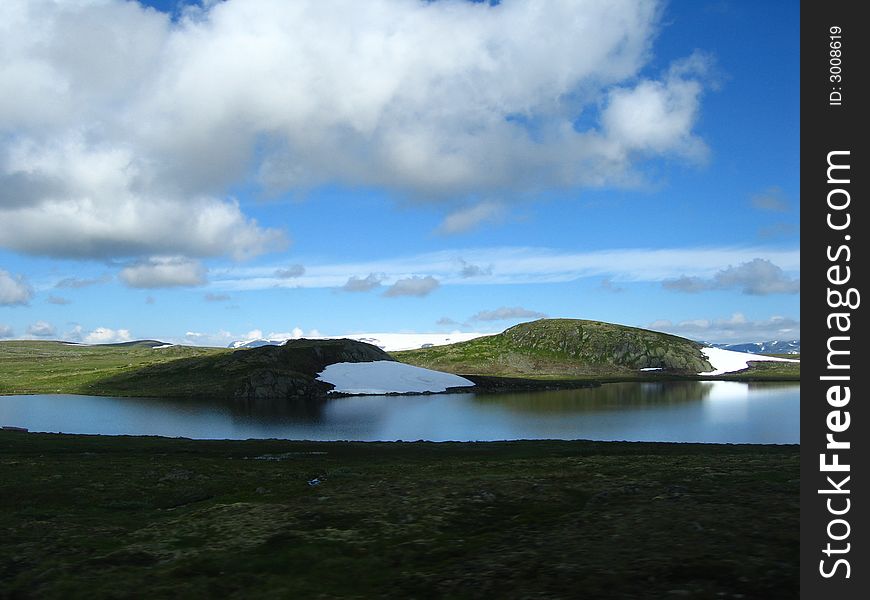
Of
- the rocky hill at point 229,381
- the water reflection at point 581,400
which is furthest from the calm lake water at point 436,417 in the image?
the rocky hill at point 229,381

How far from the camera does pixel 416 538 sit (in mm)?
20672

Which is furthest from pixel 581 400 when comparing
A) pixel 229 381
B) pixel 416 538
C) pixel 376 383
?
pixel 416 538

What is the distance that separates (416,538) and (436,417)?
3947 inches

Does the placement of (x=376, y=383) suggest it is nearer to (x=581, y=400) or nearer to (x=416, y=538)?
(x=581, y=400)

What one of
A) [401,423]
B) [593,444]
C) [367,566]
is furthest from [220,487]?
[401,423]

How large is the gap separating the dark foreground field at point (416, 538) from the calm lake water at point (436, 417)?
5753 centimetres

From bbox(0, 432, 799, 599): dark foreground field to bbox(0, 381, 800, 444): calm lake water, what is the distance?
57.5 m

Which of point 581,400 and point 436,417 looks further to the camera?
point 581,400

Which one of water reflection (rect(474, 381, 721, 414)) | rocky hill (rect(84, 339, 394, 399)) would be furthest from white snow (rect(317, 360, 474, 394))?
water reflection (rect(474, 381, 721, 414))

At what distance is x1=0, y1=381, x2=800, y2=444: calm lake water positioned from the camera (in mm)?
93938
